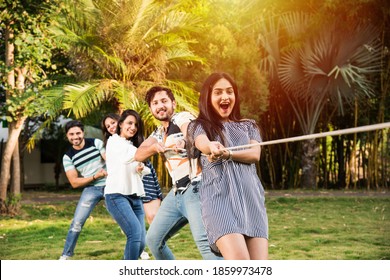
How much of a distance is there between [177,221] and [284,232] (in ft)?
12.7

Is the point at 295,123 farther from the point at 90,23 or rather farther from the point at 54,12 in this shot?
the point at 54,12

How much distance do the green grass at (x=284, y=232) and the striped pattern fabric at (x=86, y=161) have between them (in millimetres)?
1026

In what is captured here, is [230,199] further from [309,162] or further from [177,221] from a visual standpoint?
[309,162]

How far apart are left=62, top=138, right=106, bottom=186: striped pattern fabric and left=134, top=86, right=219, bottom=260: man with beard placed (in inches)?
50.8

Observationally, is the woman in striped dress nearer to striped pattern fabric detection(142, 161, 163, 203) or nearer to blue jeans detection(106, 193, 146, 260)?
blue jeans detection(106, 193, 146, 260)

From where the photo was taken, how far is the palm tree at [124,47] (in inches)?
382

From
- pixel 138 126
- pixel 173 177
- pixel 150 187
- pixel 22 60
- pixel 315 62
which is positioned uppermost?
pixel 315 62

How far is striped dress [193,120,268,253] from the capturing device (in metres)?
2.81

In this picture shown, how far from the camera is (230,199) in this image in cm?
283

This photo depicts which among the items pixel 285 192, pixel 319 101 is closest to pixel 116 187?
pixel 285 192

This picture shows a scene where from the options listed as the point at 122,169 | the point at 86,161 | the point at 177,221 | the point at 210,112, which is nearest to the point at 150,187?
the point at 86,161

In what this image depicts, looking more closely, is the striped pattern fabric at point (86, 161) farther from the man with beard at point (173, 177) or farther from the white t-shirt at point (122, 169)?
the man with beard at point (173, 177)

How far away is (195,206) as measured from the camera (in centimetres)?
330

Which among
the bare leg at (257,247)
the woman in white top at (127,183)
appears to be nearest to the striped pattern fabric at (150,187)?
the woman in white top at (127,183)
